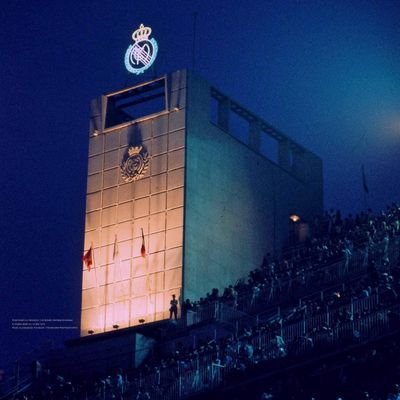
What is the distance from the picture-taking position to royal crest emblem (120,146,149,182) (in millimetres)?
64688

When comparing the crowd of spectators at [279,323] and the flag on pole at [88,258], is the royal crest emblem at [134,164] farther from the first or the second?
the crowd of spectators at [279,323]

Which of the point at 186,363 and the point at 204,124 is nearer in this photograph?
the point at 186,363

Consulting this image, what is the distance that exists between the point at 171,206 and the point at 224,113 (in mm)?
7617

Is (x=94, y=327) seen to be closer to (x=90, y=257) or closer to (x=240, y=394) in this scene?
(x=90, y=257)

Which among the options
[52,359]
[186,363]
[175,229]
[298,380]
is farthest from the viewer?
[175,229]

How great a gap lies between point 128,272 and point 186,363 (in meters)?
17.6

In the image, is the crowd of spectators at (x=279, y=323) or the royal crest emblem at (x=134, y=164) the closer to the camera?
the crowd of spectators at (x=279, y=323)

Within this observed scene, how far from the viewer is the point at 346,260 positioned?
51281 mm

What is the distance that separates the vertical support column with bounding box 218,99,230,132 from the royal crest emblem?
5.00 m

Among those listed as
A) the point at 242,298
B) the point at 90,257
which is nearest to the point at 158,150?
the point at 90,257

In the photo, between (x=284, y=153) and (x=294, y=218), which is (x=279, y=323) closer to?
(x=294, y=218)

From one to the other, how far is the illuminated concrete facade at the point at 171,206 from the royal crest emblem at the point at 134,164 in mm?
301

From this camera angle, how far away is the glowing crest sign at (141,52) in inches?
2680

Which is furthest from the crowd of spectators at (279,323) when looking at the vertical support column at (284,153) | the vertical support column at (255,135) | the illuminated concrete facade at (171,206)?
the vertical support column at (284,153)
